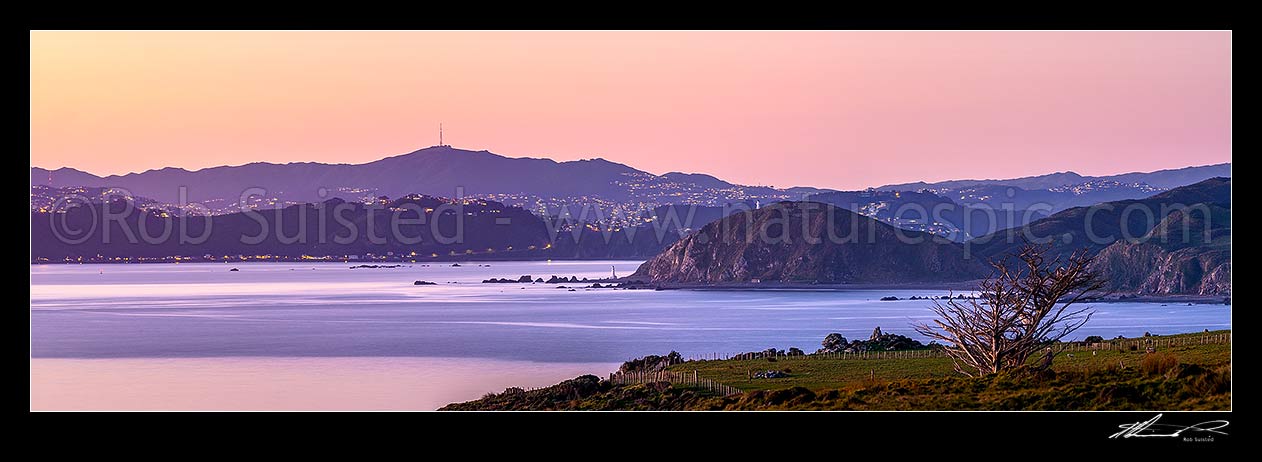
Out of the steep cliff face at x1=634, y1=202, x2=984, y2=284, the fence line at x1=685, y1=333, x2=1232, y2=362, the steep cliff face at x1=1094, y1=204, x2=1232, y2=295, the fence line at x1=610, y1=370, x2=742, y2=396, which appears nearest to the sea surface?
the fence line at x1=610, y1=370, x2=742, y2=396

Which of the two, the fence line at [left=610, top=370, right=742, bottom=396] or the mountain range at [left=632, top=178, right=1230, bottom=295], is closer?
the fence line at [left=610, top=370, right=742, bottom=396]

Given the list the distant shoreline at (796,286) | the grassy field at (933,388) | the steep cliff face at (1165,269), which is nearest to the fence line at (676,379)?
the grassy field at (933,388)
